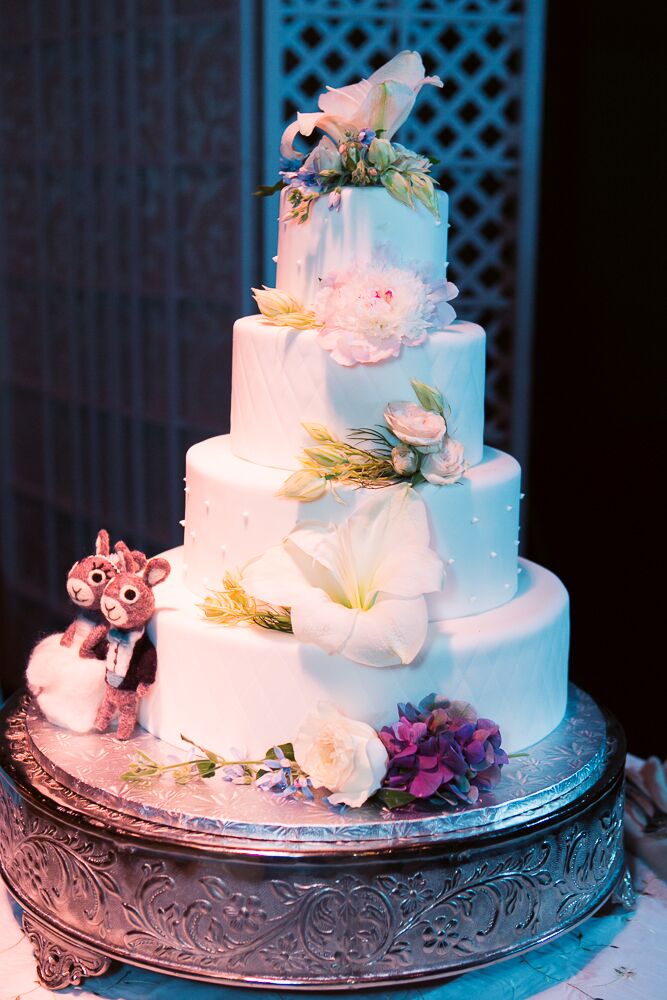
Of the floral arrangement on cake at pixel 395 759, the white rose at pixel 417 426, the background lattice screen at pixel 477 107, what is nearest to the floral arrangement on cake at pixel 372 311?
the white rose at pixel 417 426

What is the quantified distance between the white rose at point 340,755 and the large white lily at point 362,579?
11cm

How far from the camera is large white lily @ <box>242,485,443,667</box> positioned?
2035 millimetres

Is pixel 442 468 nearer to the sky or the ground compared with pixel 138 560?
nearer to the sky

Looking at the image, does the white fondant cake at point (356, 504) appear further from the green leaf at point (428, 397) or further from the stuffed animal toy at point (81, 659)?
the stuffed animal toy at point (81, 659)

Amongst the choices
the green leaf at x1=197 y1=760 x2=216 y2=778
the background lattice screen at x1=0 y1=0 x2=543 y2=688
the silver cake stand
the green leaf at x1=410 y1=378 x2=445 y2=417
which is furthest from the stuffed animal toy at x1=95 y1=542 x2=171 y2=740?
the background lattice screen at x1=0 y1=0 x2=543 y2=688

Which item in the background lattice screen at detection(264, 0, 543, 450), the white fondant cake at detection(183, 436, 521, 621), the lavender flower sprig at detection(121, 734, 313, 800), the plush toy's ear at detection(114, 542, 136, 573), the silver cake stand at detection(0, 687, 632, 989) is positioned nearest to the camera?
the silver cake stand at detection(0, 687, 632, 989)

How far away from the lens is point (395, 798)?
2.04 m

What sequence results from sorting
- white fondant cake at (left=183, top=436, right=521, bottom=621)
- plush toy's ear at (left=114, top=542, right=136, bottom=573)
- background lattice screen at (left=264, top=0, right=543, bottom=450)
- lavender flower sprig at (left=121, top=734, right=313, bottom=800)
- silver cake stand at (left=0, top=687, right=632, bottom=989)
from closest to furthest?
silver cake stand at (left=0, top=687, right=632, bottom=989), lavender flower sprig at (left=121, top=734, right=313, bottom=800), white fondant cake at (left=183, top=436, right=521, bottom=621), plush toy's ear at (left=114, top=542, right=136, bottom=573), background lattice screen at (left=264, top=0, right=543, bottom=450)

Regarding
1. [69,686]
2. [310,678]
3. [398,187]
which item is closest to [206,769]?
[310,678]

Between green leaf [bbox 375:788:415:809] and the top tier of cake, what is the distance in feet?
3.03

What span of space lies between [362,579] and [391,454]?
232 millimetres

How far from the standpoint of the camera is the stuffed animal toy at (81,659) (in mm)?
2285

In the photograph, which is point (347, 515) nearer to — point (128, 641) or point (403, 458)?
point (403, 458)

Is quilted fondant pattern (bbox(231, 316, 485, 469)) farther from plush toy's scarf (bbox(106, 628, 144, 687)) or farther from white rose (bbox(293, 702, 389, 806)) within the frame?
white rose (bbox(293, 702, 389, 806))
